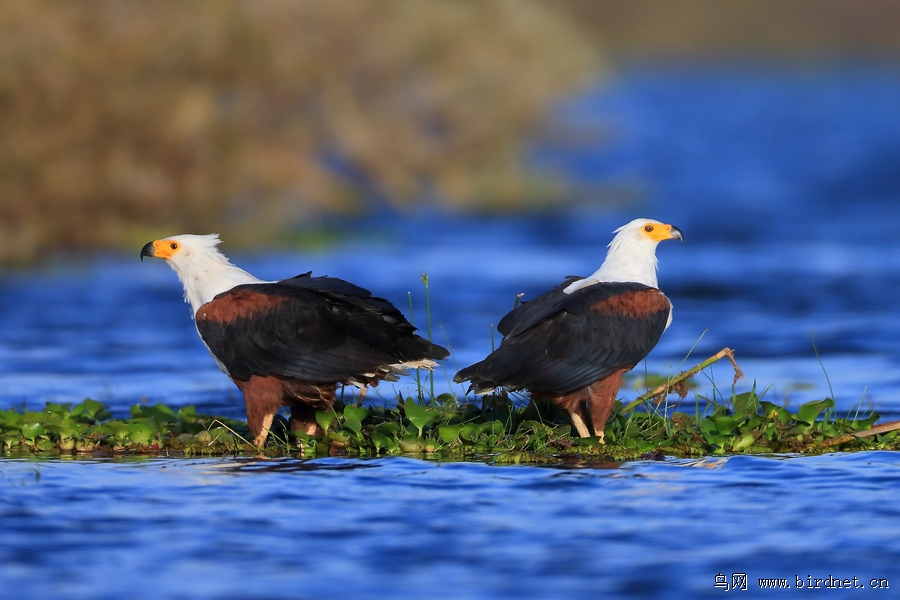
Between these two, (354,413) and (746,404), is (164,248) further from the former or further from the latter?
(746,404)

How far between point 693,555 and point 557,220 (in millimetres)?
21694

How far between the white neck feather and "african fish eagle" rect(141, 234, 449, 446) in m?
0.02

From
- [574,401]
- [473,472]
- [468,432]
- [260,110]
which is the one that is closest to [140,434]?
[468,432]

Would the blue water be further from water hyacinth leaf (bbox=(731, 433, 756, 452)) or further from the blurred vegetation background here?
the blurred vegetation background

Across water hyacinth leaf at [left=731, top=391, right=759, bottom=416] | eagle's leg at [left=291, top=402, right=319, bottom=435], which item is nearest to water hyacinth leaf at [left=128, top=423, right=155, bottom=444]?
eagle's leg at [left=291, top=402, right=319, bottom=435]

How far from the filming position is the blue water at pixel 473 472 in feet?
22.6

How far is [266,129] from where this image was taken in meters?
24.5

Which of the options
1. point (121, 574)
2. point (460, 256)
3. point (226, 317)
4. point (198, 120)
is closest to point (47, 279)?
point (198, 120)

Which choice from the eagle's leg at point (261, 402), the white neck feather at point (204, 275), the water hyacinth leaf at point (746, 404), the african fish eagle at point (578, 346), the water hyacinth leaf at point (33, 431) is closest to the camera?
the african fish eagle at point (578, 346)

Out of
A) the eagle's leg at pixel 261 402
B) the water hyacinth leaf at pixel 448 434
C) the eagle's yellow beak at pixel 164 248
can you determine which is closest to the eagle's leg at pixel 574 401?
the water hyacinth leaf at pixel 448 434

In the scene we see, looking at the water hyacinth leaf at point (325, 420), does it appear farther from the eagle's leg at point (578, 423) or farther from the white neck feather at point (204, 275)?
the eagle's leg at point (578, 423)

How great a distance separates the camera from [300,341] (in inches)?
370

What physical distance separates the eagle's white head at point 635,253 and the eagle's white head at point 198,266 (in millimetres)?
2280

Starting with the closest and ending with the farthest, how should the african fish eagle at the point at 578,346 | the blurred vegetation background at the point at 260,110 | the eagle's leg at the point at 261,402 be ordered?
the african fish eagle at the point at 578,346 < the eagle's leg at the point at 261,402 < the blurred vegetation background at the point at 260,110
